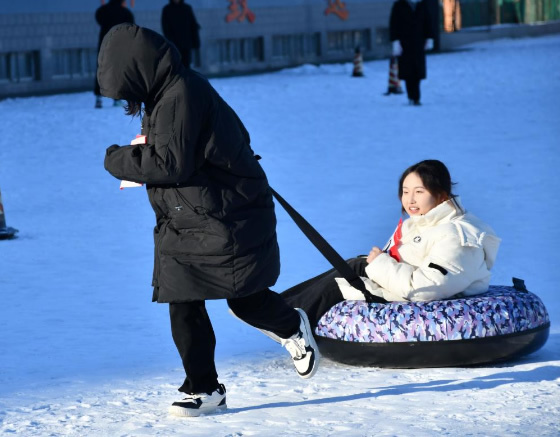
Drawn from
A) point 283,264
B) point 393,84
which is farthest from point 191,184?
point 393,84

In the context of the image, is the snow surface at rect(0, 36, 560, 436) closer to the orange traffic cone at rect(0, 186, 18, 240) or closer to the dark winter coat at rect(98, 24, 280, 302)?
the orange traffic cone at rect(0, 186, 18, 240)

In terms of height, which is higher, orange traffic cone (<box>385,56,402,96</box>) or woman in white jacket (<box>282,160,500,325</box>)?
orange traffic cone (<box>385,56,402,96</box>)

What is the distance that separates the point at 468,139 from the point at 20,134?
557 cm

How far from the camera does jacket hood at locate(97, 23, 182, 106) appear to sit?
4.17 metres

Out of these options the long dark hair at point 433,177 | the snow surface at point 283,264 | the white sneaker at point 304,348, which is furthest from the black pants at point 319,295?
the white sneaker at point 304,348

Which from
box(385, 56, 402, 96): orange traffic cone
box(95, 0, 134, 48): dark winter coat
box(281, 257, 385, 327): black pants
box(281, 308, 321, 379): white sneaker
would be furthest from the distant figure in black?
Result: box(281, 308, 321, 379): white sneaker

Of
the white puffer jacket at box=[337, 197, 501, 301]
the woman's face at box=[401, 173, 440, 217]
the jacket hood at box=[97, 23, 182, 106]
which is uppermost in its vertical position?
the jacket hood at box=[97, 23, 182, 106]

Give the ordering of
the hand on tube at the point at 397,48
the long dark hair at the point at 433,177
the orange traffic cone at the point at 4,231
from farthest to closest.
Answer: the hand on tube at the point at 397,48 → the orange traffic cone at the point at 4,231 → the long dark hair at the point at 433,177

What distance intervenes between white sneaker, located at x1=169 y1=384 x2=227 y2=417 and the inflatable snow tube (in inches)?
32.3

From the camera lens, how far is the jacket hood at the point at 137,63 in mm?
4172

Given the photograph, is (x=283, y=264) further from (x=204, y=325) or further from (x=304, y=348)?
(x=204, y=325)

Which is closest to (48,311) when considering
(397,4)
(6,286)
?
(6,286)

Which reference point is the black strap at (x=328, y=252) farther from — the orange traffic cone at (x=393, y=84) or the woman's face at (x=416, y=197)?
the orange traffic cone at (x=393, y=84)

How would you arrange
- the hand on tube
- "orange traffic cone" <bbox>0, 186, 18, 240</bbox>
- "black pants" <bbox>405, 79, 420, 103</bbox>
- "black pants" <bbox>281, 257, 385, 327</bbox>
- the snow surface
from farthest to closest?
the hand on tube
"black pants" <bbox>405, 79, 420, 103</bbox>
"orange traffic cone" <bbox>0, 186, 18, 240</bbox>
"black pants" <bbox>281, 257, 385, 327</bbox>
the snow surface
